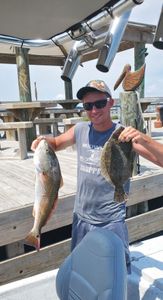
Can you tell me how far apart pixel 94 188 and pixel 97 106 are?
646 millimetres

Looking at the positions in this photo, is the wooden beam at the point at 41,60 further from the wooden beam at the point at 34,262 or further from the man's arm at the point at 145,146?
the man's arm at the point at 145,146

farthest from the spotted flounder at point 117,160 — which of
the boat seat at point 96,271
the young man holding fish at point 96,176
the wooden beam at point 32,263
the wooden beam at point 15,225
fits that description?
the wooden beam at point 32,263

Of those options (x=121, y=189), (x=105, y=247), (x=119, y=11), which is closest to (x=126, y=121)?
(x=119, y=11)

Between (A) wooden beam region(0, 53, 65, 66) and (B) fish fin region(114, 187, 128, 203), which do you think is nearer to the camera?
(B) fish fin region(114, 187, 128, 203)

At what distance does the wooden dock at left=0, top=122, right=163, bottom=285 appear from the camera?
3650 millimetres

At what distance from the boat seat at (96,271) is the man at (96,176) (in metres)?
0.59

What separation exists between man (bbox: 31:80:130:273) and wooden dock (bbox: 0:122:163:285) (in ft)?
4.41

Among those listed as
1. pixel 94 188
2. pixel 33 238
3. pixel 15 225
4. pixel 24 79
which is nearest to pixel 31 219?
pixel 15 225

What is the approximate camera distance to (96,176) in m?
2.41

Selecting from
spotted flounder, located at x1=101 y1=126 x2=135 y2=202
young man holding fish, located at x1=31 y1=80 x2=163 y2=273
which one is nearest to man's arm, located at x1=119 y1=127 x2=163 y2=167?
spotted flounder, located at x1=101 y1=126 x2=135 y2=202

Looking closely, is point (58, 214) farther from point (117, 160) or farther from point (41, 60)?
point (41, 60)

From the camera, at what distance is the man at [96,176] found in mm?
2359

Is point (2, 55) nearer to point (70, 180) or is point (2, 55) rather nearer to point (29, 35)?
point (70, 180)

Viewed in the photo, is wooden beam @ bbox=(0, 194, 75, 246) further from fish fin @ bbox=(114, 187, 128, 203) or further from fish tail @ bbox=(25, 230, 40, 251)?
fish fin @ bbox=(114, 187, 128, 203)
